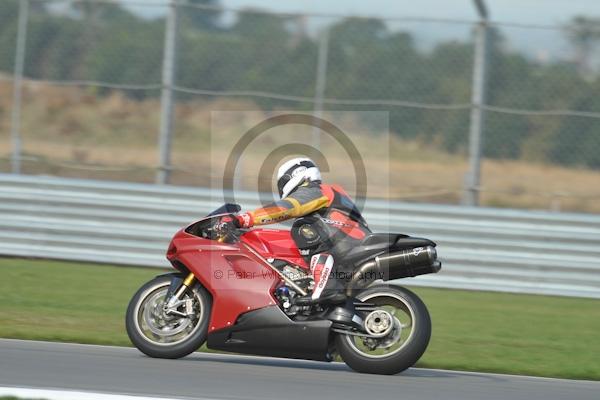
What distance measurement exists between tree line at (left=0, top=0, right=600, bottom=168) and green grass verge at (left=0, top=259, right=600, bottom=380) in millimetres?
1928

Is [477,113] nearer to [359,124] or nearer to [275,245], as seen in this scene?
[359,124]

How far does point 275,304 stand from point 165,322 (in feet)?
2.59

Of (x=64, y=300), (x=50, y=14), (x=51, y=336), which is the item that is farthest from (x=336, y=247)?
(x=50, y=14)

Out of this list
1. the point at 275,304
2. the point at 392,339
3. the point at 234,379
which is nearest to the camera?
the point at 234,379

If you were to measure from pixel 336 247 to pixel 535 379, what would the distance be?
1649mm

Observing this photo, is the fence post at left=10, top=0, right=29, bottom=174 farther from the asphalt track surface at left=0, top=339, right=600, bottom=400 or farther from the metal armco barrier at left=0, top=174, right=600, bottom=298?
the asphalt track surface at left=0, top=339, right=600, bottom=400

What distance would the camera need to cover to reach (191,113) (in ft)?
50.0

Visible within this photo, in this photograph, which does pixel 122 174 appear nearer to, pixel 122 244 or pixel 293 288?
pixel 122 244

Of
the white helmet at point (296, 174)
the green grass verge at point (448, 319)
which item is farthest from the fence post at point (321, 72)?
the white helmet at point (296, 174)

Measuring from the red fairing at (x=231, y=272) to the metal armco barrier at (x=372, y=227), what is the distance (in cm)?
427

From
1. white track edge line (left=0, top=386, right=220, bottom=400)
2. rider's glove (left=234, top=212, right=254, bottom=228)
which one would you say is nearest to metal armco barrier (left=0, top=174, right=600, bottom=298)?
rider's glove (left=234, top=212, right=254, bottom=228)

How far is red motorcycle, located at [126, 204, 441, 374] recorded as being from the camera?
7.30 meters

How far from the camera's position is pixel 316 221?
7.55 meters

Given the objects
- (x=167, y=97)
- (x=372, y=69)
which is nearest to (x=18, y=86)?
(x=167, y=97)
